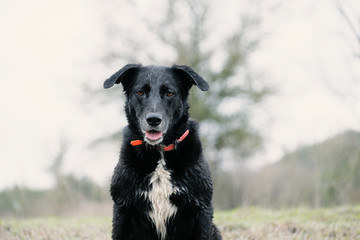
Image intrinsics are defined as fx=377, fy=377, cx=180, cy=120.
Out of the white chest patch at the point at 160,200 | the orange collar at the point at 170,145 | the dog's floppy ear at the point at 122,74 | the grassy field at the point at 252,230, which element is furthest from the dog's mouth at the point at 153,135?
the grassy field at the point at 252,230

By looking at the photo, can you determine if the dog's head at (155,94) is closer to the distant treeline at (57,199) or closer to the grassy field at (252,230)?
the grassy field at (252,230)

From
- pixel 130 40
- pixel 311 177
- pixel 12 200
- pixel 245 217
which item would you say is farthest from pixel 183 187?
pixel 130 40

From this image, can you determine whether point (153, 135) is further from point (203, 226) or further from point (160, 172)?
point (203, 226)

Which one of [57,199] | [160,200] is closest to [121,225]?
[160,200]

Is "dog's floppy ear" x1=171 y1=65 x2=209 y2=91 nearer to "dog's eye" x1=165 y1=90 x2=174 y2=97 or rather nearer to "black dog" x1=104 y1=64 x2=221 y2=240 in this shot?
"black dog" x1=104 y1=64 x2=221 y2=240

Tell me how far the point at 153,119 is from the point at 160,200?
2.53 ft

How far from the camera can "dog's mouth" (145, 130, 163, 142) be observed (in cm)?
363

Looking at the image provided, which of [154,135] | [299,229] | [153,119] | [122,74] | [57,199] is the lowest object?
[299,229]

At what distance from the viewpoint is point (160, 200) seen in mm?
3578

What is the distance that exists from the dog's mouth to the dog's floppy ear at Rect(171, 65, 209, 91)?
0.65 meters

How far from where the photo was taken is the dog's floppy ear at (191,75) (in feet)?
12.7

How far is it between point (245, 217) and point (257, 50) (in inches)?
522

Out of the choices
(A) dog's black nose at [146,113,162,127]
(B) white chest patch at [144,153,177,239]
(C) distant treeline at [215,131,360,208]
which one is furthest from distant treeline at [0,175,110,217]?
(A) dog's black nose at [146,113,162,127]

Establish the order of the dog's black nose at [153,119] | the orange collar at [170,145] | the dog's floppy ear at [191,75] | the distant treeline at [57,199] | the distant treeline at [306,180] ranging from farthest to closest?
the distant treeline at [57,199] → the distant treeline at [306,180] → the dog's floppy ear at [191,75] → the orange collar at [170,145] → the dog's black nose at [153,119]
